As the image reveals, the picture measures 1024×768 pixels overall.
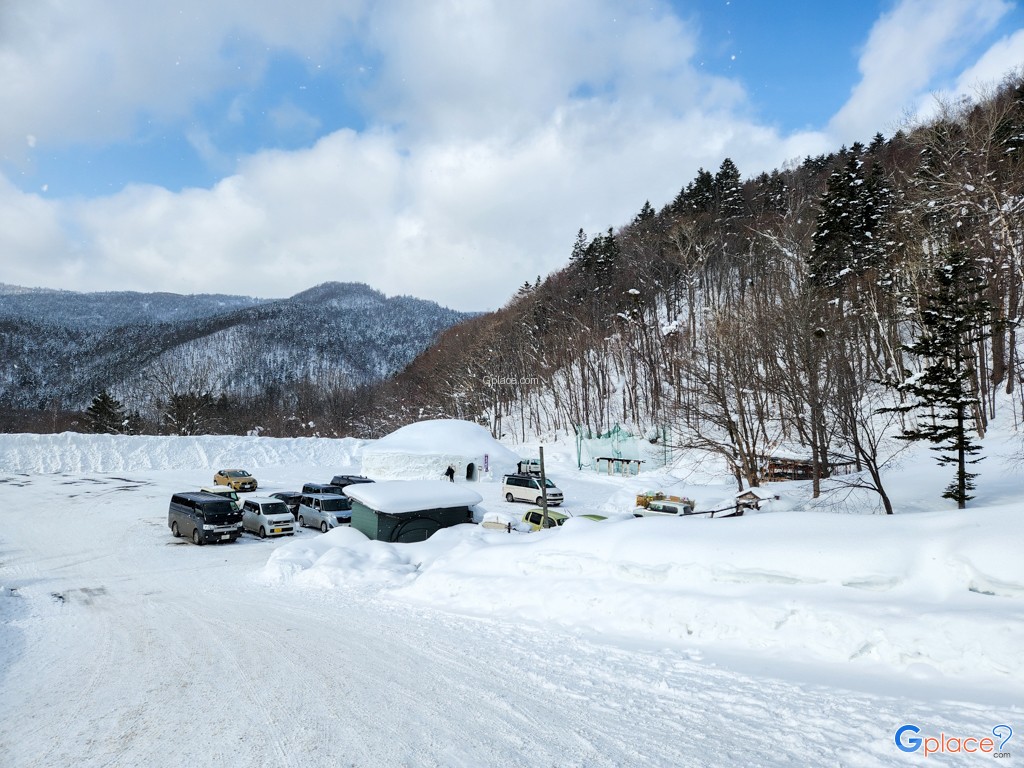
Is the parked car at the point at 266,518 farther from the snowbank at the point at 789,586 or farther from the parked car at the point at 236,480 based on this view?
the parked car at the point at 236,480

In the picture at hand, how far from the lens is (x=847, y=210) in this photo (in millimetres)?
37000

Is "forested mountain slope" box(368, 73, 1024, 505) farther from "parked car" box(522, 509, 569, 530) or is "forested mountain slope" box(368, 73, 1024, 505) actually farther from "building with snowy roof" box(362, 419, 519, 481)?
"building with snowy roof" box(362, 419, 519, 481)

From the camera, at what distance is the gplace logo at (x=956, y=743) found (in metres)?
4.32

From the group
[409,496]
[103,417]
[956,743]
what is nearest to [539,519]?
[409,496]

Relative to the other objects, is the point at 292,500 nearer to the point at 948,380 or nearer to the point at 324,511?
the point at 324,511

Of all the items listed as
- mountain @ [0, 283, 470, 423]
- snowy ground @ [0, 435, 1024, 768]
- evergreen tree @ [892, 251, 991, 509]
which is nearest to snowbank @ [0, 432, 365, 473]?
snowy ground @ [0, 435, 1024, 768]

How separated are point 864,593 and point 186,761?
8121 millimetres

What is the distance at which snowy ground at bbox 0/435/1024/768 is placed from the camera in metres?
4.75

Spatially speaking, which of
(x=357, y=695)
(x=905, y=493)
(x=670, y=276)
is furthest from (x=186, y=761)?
(x=670, y=276)

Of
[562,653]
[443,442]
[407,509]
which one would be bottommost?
[562,653]

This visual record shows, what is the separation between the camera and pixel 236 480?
32.3 m

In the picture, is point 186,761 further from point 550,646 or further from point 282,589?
point 282,589

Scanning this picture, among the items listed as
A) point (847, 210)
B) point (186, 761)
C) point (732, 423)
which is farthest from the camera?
point (847, 210)

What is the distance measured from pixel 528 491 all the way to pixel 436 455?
37.4 feet
